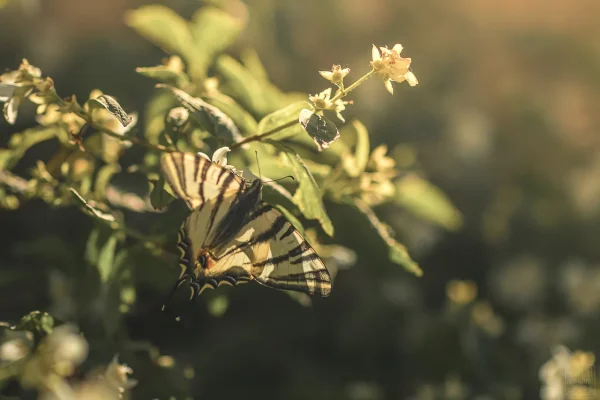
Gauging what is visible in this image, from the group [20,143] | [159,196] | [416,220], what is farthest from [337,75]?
[416,220]

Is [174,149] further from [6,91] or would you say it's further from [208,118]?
[6,91]

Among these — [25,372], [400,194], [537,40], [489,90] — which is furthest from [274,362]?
[537,40]

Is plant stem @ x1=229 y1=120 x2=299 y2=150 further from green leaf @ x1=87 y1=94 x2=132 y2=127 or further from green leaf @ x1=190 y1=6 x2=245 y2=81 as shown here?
green leaf @ x1=190 y1=6 x2=245 y2=81

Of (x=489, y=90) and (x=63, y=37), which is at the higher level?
(x=489, y=90)

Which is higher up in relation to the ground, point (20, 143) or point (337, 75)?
point (337, 75)

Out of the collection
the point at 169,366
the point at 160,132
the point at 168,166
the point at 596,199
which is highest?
the point at 596,199

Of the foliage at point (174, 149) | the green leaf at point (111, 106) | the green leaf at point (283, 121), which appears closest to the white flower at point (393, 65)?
the foliage at point (174, 149)

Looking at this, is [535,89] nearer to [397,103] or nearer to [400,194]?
[397,103]
